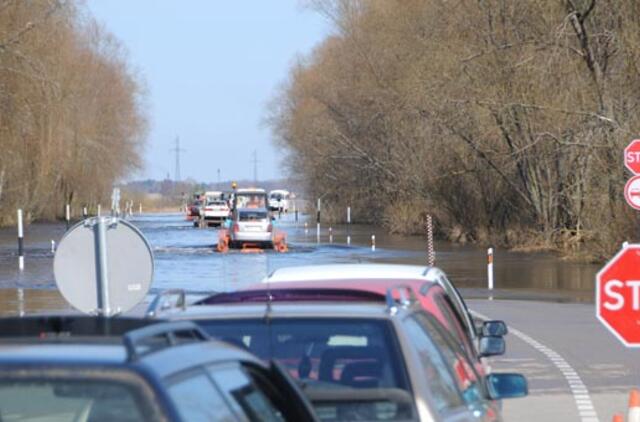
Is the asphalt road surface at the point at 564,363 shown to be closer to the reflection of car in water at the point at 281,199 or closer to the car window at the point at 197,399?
the car window at the point at 197,399

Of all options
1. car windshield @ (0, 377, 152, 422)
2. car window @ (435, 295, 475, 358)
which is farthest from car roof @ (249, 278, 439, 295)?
car windshield @ (0, 377, 152, 422)

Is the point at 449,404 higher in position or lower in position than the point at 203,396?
lower

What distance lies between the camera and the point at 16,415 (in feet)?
13.5

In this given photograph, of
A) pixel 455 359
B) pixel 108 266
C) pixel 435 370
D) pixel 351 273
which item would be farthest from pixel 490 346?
pixel 435 370

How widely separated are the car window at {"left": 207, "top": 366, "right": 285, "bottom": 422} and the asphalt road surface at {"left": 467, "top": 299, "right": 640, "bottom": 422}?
340 inches

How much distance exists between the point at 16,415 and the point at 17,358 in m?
0.42

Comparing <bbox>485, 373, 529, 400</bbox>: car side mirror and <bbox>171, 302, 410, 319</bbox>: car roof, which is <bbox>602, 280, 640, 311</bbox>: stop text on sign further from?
<bbox>171, 302, 410, 319</bbox>: car roof

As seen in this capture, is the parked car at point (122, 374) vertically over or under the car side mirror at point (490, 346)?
over

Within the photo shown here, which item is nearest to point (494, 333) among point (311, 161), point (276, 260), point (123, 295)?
point (123, 295)

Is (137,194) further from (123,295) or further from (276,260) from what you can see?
(123,295)

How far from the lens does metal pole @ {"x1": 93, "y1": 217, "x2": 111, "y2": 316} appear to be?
1033 centimetres

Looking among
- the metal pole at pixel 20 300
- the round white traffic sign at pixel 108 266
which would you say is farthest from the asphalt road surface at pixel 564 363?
the metal pole at pixel 20 300

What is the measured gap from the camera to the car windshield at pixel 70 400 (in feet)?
11.8

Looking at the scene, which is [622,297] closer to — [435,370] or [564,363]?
[435,370]
